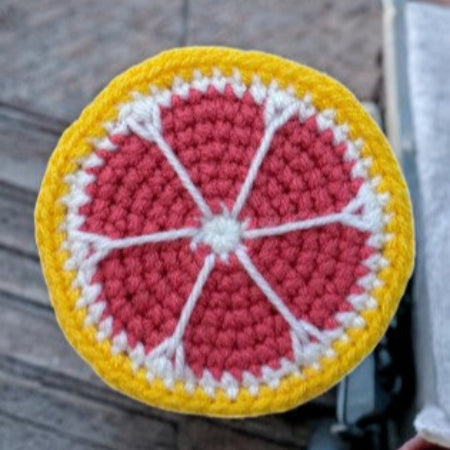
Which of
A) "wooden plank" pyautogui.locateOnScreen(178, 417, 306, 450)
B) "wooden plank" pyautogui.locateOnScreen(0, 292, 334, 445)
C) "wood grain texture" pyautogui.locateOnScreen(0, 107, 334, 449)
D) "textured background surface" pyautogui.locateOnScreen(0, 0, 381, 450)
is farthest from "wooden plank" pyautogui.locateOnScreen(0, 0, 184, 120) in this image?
"wooden plank" pyautogui.locateOnScreen(178, 417, 306, 450)

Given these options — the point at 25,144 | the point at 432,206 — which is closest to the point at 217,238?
the point at 432,206

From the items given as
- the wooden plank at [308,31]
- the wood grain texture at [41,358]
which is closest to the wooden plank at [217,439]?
A: the wood grain texture at [41,358]

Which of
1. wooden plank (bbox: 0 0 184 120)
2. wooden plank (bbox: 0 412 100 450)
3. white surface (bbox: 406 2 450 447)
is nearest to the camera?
white surface (bbox: 406 2 450 447)

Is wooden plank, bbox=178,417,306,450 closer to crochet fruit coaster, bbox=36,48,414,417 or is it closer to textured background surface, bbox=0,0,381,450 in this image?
textured background surface, bbox=0,0,381,450

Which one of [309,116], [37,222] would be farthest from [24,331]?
Answer: [309,116]

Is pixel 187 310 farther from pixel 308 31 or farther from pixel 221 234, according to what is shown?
pixel 308 31
